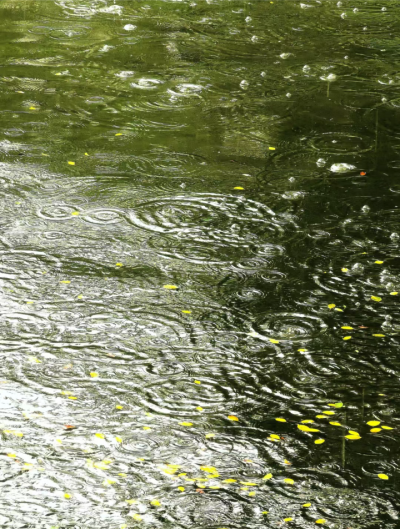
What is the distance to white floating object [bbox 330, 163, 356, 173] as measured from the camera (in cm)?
731

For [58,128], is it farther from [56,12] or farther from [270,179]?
[56,12]

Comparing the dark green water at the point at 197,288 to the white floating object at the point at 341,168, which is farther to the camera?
the white floating object at the point at 341,168

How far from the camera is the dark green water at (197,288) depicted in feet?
12.6

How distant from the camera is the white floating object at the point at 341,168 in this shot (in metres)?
7.31

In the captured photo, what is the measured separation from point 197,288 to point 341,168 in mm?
2508

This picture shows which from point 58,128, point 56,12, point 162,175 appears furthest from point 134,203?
point 56,12

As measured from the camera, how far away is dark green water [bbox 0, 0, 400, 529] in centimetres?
385

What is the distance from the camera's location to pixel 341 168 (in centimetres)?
734

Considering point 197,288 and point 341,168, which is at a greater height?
point 341,168

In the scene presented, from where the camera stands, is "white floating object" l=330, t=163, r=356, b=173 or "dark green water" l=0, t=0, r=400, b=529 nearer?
"dark green water" l=0, t=0, r=400, b=529

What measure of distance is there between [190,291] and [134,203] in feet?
4.71

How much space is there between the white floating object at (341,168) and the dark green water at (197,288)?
3 centimetres

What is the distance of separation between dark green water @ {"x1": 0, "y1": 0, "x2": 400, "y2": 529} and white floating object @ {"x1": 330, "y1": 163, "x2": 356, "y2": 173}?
31 mm

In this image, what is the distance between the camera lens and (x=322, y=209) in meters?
6.61
